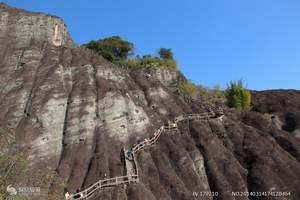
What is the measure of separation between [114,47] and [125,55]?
2.92 m

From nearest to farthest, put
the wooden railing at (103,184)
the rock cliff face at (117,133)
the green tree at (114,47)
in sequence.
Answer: the wooden railing at (103,184) < the rock cliff face at (117,133) < the green tree at (114,47)

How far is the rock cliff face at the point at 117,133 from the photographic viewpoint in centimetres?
5981

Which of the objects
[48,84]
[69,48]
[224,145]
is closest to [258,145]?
[224,145]

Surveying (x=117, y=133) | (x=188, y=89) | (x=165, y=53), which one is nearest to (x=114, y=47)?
(x=165, y=53)

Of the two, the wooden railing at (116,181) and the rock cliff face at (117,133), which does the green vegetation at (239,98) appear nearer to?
the rock cliff face at (117,133)

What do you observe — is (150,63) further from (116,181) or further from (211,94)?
(116,181)

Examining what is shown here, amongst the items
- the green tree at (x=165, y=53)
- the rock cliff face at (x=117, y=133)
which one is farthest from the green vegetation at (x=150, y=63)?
the rock cliff face at (x=117, y=133)

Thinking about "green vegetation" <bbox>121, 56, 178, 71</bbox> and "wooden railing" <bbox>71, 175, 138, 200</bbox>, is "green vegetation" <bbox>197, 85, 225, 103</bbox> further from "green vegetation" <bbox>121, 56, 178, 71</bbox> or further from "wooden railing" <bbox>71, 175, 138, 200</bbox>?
"wooden railing" <bbox>71, 175, 138, 200</bbox>

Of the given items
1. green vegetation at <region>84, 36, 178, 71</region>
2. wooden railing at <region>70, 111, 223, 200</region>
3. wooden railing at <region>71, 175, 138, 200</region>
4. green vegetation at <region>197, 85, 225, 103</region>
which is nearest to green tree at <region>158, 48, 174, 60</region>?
green vegetation at <region>84, 36, 178, 71</region>

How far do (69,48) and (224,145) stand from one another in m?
32.1

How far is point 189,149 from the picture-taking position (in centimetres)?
6731

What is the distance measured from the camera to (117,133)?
65750 millimetres

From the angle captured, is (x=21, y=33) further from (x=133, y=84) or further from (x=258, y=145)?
(x=258, y=145)

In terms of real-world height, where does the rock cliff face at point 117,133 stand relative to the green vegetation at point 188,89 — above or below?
below
